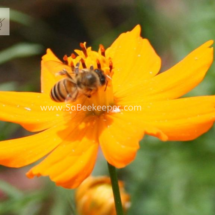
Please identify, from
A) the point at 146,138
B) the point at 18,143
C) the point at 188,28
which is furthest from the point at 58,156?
the point at 188,28

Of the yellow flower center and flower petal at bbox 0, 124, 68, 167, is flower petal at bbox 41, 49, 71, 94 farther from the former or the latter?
flower petal at bbox 0, 124, 68, 167

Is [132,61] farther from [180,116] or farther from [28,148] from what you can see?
[28,148]

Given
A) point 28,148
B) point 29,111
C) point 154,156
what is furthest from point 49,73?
point 154,156

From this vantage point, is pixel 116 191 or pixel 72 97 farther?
pixel 72 97

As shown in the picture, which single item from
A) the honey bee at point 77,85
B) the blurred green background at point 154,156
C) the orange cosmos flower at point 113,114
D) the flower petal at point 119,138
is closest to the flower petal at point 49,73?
the orange cosmos flower at point 113,114

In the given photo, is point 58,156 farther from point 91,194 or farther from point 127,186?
point 127,186

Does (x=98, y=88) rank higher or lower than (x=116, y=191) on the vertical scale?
higher

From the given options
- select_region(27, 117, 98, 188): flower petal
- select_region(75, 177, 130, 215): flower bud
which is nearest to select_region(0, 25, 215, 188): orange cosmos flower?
select_region(27, 117, 98, 188): flower petal
